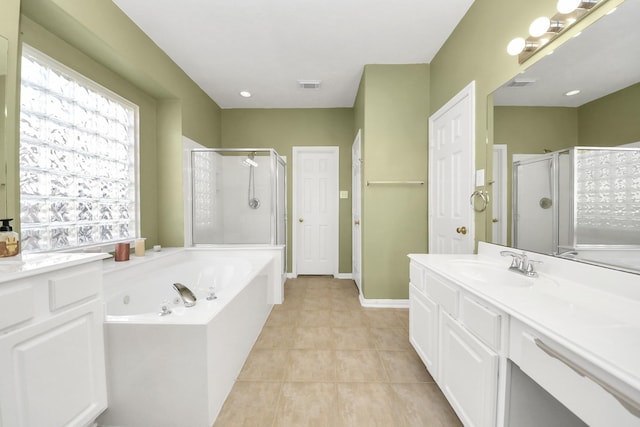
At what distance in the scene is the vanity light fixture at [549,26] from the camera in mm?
1079

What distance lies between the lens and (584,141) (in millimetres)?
1071

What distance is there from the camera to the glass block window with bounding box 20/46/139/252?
155 centimetres

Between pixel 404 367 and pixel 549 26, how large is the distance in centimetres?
208

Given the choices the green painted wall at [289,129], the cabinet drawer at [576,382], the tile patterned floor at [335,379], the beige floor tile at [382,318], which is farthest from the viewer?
the green painted wall at [289,129]

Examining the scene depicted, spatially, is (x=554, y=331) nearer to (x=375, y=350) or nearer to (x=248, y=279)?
(x=375, y=350)

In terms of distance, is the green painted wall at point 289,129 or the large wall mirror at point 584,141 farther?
the green painted wall at point 289,129

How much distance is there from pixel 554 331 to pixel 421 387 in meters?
1.11

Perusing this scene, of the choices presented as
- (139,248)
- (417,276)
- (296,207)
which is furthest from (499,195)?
(139,248)

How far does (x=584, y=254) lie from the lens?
3.48 ft

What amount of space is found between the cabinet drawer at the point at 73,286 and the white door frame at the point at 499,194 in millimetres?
2223

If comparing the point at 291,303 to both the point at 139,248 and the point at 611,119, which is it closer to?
the point at 139,248

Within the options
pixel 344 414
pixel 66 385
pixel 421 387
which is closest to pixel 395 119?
pixel 421 387

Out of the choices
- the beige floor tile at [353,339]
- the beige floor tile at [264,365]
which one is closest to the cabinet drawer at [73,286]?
the beige floor tile at [264,365]

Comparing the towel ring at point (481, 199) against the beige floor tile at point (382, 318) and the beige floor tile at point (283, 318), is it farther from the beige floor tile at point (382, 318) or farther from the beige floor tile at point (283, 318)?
the beige floor tile at point (283, 318)
